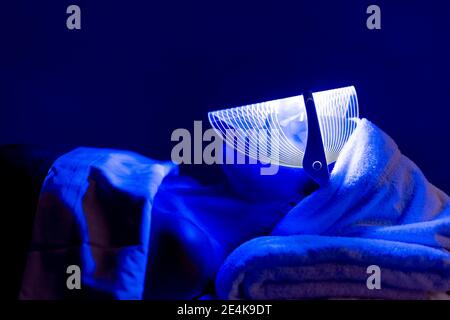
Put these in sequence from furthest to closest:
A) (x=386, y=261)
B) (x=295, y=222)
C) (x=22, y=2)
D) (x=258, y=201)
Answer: (x=22, y=2)
(x=258, y=201)
(x=295, y=222)
(x=386, y=261)

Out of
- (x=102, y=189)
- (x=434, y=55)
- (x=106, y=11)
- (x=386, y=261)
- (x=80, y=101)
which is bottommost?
(x=386, y=261)

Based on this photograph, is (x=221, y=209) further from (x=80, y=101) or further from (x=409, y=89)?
(x=409, y=89)

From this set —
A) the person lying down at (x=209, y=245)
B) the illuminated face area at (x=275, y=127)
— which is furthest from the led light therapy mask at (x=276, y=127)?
the person lying down at (x=209, y=245)

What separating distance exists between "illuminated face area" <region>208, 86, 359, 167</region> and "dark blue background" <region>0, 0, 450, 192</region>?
0.26 metres

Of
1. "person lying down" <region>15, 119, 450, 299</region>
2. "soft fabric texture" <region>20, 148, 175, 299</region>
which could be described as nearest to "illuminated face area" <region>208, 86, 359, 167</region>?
"person lying down" <region>15, 119, 450, 299</region>

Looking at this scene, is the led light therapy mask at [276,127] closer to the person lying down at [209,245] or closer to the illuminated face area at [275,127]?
the illuminated face area at [275,127]

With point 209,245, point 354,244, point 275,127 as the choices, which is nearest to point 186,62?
point 275,127

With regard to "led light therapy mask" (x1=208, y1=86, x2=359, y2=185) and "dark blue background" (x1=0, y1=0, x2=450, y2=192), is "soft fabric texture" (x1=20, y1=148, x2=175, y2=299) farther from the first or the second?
"dark blue background" (x1=0, y1=0, x2=450, y2=192)

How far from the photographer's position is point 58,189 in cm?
86

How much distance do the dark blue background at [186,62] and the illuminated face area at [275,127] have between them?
0.26 meters

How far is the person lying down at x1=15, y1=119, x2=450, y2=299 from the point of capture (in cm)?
83

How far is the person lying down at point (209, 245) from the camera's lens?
2.73 feet

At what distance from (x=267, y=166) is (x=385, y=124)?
423mm

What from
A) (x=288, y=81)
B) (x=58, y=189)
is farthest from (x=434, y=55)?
(x=58, y=189)
